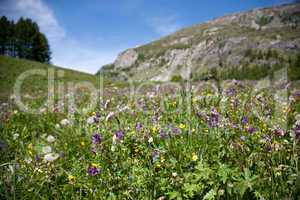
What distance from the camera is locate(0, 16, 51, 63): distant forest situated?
7112cm

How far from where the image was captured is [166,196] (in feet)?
9.78

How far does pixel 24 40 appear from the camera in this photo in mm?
71062

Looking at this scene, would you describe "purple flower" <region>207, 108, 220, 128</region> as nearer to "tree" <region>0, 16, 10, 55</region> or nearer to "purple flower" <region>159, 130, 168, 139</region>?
"purple flower" <region>159, 130, 168, 139</region>

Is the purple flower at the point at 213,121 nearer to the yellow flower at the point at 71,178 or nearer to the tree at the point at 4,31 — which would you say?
the yellow flower at the point at 71,178

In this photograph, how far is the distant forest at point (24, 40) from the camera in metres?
71.1

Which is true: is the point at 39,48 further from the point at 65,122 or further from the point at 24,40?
the point at 65,122

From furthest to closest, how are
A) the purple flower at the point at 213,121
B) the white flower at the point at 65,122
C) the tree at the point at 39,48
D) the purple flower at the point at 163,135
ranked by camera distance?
the tree at the point at 39,48 → the white flower at the point at 65,122 → the purple flower at the point at 163,135 → the purple flower at the point at 213,121

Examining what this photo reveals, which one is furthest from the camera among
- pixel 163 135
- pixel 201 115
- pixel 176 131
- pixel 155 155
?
pixel 201 115

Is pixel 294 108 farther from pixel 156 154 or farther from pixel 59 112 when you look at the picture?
pixel 59 112

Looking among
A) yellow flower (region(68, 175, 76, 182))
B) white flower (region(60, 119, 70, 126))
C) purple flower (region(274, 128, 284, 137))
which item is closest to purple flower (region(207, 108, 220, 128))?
purple flower (region(274, 128, 284, 137))

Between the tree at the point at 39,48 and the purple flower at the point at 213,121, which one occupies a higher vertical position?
the tree at the point at 39,48

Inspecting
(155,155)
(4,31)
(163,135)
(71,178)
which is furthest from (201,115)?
(4,31)

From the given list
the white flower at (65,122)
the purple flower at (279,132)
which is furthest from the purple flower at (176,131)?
the white flower at (65,122)

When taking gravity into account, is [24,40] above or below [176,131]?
above
